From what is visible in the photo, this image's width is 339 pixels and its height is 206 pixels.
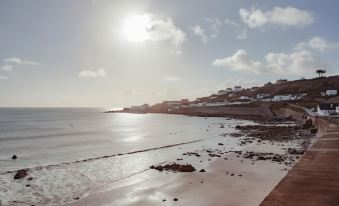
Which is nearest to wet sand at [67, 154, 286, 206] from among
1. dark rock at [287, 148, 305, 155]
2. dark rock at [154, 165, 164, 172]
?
dark rock at [154, 165, 164, 172]

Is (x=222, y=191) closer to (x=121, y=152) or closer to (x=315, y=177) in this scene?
(x=315, y=177)

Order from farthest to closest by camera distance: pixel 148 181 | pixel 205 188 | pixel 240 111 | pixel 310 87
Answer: pixel 310 87, pixel 240 111, pixel 148 181, pixel 205 188

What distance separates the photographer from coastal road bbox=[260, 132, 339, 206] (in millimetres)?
11484

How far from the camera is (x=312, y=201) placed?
38.2 ft

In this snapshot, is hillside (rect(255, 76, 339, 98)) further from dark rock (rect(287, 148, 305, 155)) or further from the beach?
the beach

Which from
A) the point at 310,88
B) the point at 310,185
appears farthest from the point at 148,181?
the point at 310,88

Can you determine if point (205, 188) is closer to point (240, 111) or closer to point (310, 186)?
point (310, 186)

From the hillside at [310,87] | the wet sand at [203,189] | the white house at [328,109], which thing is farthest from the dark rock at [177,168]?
the hillside at [310,87]

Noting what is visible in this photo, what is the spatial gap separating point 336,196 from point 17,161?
33.0 m

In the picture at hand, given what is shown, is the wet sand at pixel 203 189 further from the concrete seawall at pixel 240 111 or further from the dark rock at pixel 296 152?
the concrete seawall at pixel 240 111

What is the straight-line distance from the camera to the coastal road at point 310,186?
11.5 meters

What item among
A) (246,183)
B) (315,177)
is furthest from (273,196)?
→ (246,183)

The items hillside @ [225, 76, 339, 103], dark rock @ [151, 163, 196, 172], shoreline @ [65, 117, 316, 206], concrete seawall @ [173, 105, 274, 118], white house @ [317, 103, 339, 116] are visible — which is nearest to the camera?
shoreline @ [65, 117, 316, 206]

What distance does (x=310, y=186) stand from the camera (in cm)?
1334
